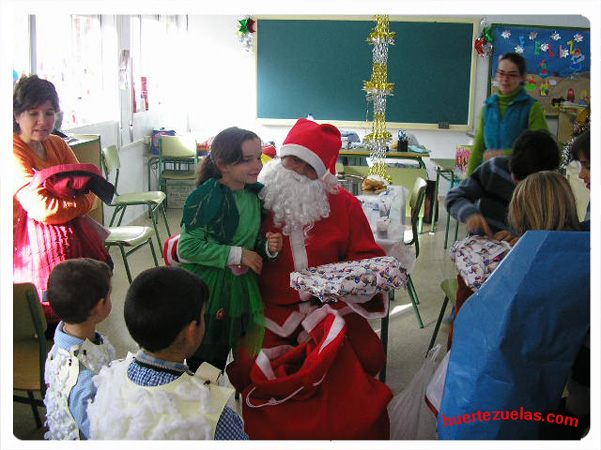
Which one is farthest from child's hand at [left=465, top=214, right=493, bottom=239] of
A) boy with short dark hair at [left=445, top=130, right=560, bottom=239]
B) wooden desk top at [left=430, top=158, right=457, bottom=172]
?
wooden desk top at [left=430, top=158, right=457, bottom=172]

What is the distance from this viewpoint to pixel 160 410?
1.28m

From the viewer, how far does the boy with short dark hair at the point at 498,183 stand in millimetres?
2115

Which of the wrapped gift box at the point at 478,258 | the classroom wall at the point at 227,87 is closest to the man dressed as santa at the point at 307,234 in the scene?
the wrapped gift box at the point at 478,258

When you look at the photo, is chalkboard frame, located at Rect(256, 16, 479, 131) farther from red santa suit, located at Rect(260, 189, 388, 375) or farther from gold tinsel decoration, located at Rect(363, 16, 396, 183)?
red santa suit, located at Rect(260, 189, 388, 375)

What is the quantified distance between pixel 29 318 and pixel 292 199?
3.01ft

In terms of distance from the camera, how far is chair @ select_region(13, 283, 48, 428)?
1861mm

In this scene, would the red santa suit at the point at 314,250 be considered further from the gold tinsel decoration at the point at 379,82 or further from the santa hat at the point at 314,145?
the gold tinsel decoration at the point at 379,82

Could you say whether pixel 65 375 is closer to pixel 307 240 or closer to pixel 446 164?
pixel 307 240

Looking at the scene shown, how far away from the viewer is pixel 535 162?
83.0 inches

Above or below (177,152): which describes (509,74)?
above

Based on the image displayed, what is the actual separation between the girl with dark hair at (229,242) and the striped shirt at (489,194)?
79 centimetres

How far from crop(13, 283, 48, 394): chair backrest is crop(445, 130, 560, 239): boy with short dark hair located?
1.46 meters

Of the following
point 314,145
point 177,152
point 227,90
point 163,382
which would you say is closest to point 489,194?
point 314,145
